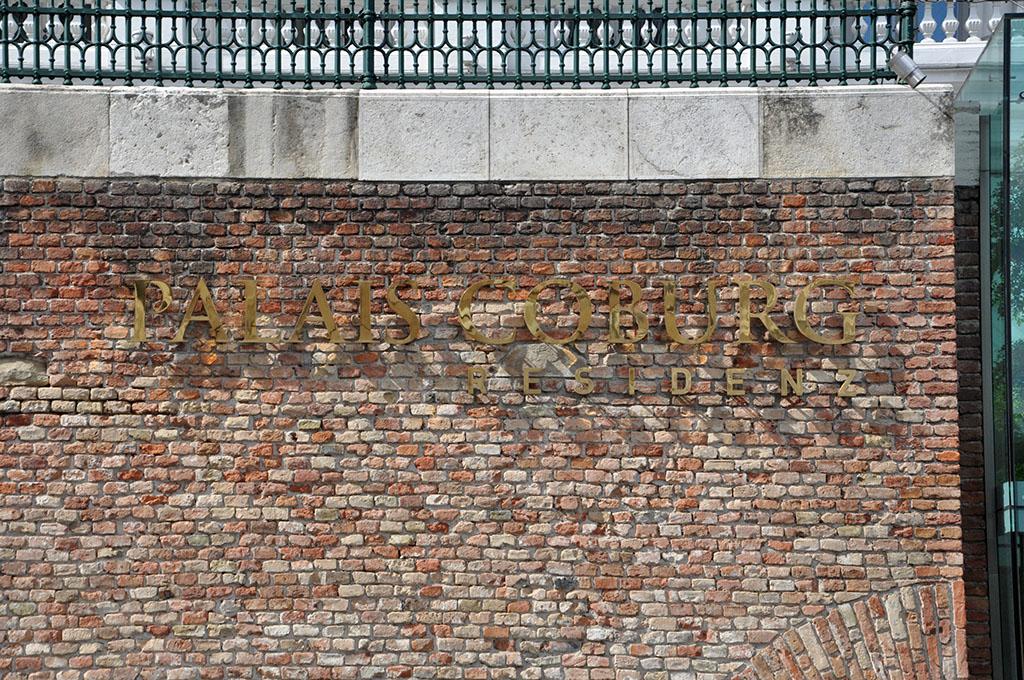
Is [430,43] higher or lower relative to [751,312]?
higher

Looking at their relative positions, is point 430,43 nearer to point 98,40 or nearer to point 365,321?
point 365,321

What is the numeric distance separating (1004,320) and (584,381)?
2.66 metres

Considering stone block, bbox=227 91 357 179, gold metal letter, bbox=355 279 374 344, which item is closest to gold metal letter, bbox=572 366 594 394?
gold metal letter, bbox=355 279 374 344

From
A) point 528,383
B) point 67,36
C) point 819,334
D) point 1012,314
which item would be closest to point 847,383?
point 819,334

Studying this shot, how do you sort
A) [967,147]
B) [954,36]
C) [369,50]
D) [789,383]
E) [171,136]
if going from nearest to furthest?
1. [789,383]
2. [171,136]
3. [369,50]
4. [967,147]
5. [954,36]

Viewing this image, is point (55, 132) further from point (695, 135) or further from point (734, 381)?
point (734, 381)

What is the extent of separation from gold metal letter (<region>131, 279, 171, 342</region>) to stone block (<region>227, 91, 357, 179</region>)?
2.67 ft

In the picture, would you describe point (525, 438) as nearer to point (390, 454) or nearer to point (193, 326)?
point (390, 454)

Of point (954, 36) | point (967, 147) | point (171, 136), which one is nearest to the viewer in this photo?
point (171, 136)

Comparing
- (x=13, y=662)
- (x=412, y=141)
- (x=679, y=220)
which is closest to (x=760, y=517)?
(x=679, y=220)

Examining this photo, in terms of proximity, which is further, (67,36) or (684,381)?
(67,36)

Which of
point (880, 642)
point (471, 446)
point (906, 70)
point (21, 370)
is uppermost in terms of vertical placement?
point (906, 70)

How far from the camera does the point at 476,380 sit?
7.50m

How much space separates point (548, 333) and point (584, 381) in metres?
0.36
